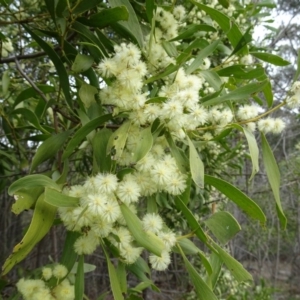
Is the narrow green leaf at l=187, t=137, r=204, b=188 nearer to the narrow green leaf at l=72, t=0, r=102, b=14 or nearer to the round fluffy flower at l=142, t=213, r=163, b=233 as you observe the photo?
the round fluffy flower at l=142, t=213, r=163, b=233

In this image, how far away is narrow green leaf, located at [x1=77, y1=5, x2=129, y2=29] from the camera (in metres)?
0.67

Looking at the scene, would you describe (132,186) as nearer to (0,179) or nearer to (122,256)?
(122,256)

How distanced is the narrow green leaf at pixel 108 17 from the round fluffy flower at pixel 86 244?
14.9 inches

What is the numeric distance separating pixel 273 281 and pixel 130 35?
434 centimetres

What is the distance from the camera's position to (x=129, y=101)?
650mm

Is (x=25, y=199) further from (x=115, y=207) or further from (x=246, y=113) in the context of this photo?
(x=246, y=113)

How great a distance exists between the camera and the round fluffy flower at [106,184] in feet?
1.90

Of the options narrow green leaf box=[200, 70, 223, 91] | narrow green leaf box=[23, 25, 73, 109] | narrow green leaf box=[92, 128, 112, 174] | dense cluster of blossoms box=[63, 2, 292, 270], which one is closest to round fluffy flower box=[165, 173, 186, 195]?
dense cluster of blossoms box=[63, 2, 292, 270]

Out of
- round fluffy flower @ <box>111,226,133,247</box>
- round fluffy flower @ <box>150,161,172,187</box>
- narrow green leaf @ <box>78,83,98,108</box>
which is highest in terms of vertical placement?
narrow green leaf @ <box>78,83,98,108</box>

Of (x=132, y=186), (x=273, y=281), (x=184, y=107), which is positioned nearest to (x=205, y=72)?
(x=184, y=107)

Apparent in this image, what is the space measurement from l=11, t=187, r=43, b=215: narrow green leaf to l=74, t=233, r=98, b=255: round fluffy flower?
102mm

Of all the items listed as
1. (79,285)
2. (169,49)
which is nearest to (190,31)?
(169,49)

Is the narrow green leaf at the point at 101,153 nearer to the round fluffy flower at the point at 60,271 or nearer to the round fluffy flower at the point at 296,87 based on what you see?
the round fluffy flower at the point at 60,271

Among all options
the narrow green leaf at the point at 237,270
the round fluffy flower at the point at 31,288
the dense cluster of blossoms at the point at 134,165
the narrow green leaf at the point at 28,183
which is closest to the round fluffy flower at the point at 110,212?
the dense cluster of blossoms at the point at 134,165
